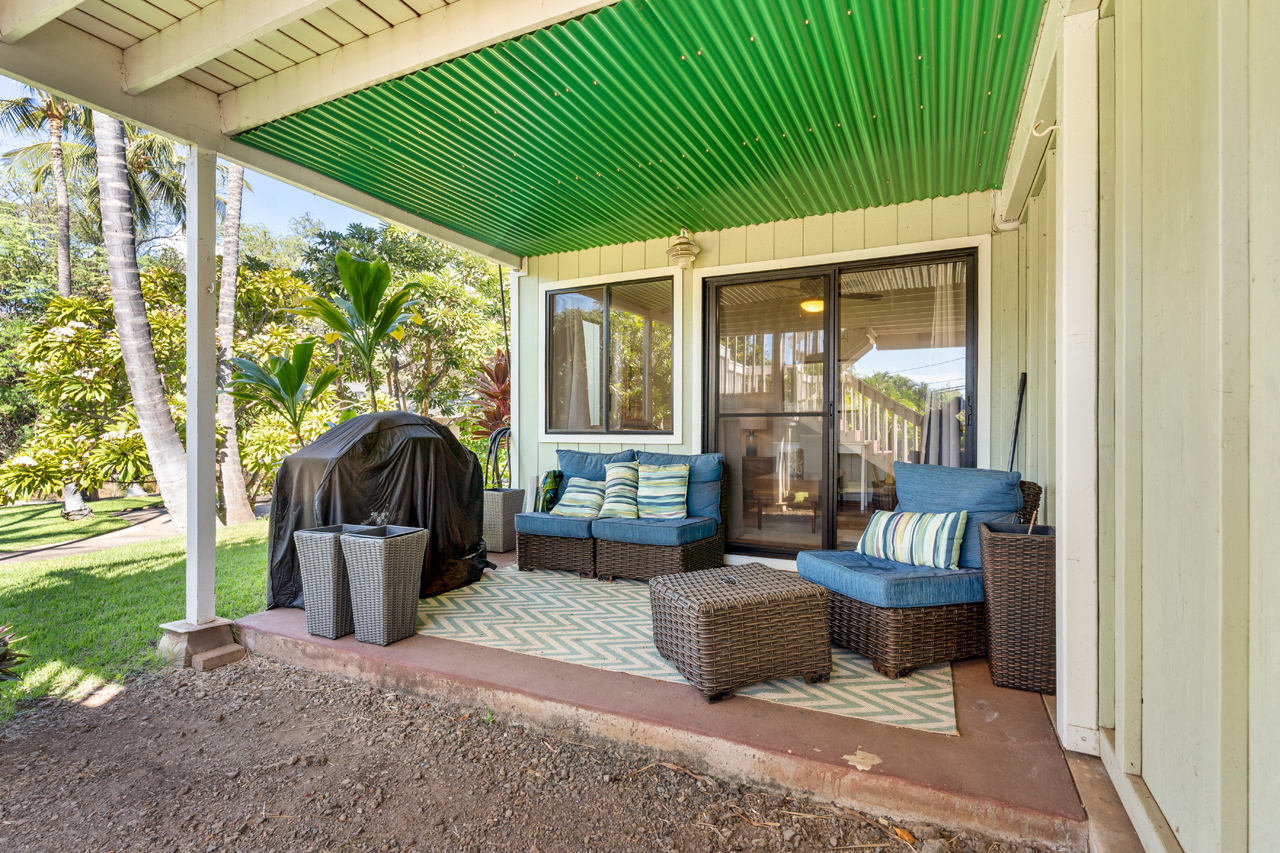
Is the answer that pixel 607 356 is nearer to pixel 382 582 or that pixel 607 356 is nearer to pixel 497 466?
pixel 497 466

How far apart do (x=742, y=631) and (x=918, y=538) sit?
3.58 feet

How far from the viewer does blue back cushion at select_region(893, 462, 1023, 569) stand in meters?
2.76

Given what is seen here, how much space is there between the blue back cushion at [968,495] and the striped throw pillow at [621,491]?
6.14 ft

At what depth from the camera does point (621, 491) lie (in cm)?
441

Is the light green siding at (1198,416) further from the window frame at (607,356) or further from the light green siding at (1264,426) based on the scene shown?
the window frame at (607,356)

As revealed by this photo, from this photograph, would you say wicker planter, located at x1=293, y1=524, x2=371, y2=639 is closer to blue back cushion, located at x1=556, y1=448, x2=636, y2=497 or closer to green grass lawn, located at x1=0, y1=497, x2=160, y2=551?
blue back cushion, located at x1=556, y1=448, x2=636, y2=497

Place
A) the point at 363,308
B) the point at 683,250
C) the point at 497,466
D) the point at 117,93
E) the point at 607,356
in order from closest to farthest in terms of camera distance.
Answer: the point at 117,93, the point at 363,308, the point at 683,250, the point at 607,356, the point at 497,466

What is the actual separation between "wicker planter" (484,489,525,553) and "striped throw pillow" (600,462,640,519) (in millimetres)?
1106

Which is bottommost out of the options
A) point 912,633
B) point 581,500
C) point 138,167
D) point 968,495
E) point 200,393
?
point 912,633

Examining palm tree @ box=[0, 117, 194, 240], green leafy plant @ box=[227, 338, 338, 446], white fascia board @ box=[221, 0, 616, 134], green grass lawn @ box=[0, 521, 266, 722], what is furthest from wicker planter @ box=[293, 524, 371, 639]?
palm tree @ box=[0, 117, 194, 240]

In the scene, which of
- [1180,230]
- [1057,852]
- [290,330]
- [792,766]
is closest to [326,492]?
[792,766]

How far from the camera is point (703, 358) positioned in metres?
4.89

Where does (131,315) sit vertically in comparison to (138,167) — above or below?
below

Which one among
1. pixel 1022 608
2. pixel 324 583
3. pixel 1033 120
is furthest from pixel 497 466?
pixel 1033 120
